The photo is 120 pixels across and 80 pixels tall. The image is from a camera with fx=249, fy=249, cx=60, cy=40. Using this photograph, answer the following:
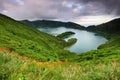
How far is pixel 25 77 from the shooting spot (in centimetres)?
648

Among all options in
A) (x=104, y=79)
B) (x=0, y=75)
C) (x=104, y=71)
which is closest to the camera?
(x=0, y=75)

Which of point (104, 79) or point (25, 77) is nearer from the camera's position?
point (25, 77)

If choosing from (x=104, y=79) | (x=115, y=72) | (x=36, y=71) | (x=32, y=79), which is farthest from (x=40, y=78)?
(x=115, y=72)

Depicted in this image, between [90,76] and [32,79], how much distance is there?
1863mm

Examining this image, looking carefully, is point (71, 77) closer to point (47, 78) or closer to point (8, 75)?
point (47, 78)

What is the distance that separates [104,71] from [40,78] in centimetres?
219

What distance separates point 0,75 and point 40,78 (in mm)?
1038

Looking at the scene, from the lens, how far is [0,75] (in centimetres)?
645

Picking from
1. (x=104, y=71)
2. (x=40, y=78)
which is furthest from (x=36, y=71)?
(x=104, y=71)

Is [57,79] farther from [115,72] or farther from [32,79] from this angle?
[115,72]

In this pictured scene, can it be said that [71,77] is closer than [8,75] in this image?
No

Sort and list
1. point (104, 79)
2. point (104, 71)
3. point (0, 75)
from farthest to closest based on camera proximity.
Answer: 1. point (104, 71)
2. point (104, 79)
3. point (0, 75)

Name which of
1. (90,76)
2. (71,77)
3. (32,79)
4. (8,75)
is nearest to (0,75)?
(8,75)

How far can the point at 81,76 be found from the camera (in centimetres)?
744
